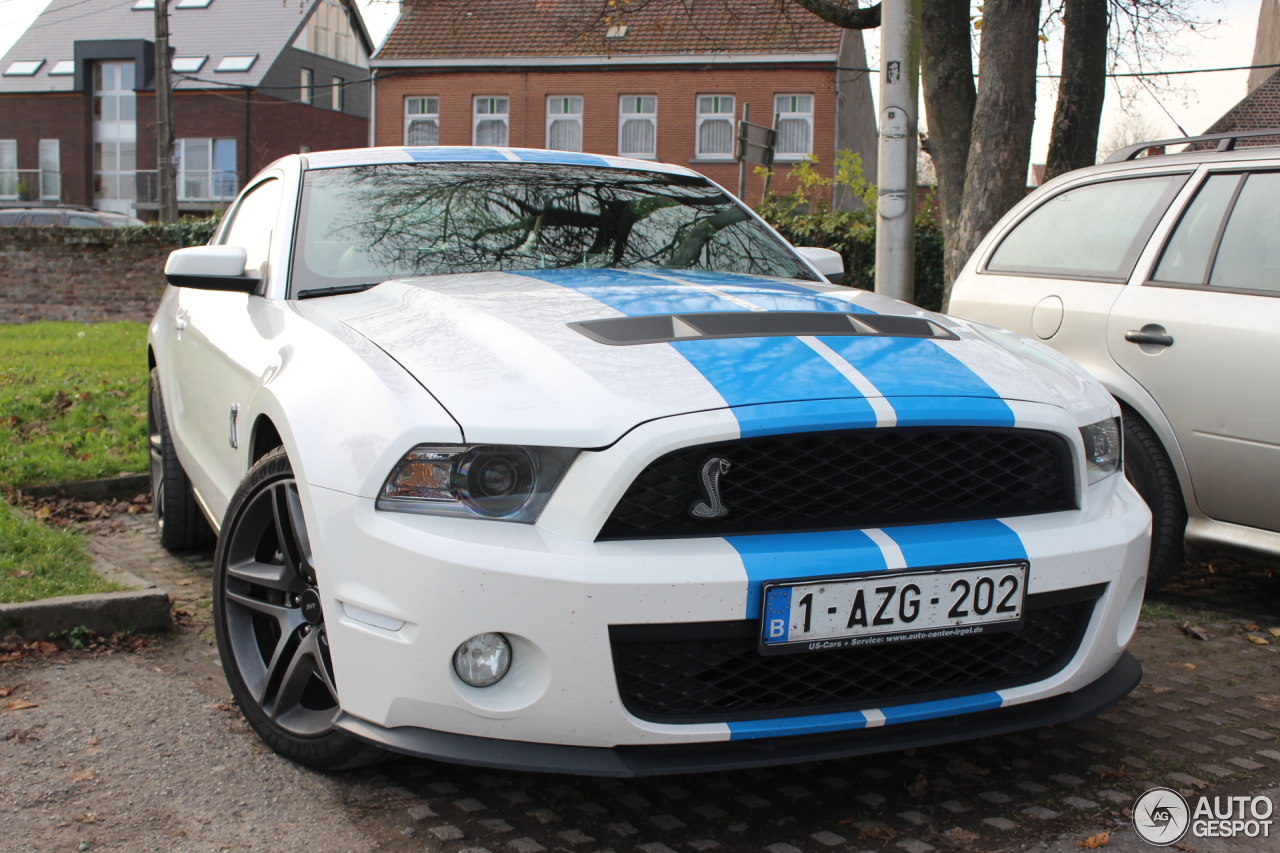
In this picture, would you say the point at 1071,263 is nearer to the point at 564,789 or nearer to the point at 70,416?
the point at 564,789

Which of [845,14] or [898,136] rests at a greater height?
[845,14]

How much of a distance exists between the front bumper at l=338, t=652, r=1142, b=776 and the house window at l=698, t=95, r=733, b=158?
97.5 feet

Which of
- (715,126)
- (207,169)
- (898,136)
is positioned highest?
(715,126)

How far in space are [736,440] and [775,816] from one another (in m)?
0.85

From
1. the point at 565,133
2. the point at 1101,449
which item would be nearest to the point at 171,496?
the point at 1101,449

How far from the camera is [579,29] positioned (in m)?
28.4

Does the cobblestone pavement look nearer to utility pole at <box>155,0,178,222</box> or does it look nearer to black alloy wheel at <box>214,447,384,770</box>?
black alloy wheel at <box>214,447,384,770</box>

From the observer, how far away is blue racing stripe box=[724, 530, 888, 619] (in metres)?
2.19

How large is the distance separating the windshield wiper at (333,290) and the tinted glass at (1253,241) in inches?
113

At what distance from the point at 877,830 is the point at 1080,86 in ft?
26.0

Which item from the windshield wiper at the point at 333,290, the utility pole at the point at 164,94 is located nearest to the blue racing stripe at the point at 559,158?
the windshield wiper at the point at 333,290

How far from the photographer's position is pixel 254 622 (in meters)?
2.87

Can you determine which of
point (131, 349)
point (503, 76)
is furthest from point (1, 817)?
point (503, 76)

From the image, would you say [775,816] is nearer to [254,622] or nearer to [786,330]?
[786,330]
